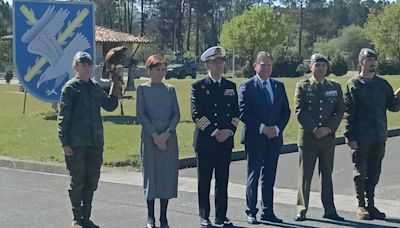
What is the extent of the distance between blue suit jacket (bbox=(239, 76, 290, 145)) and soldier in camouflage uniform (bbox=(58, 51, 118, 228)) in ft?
5.32

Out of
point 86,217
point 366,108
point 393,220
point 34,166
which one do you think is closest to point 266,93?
point 366,108

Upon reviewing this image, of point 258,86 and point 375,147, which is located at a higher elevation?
point 258,86

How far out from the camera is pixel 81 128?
8484 mm

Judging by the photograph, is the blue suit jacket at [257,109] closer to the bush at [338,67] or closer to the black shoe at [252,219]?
the black shoe at [252,219]

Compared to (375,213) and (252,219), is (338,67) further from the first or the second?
(252,219)

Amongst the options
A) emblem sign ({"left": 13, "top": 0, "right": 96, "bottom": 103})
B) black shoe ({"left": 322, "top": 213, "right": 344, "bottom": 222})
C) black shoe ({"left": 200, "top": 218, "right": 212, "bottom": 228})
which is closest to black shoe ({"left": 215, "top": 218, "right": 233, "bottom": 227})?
black shoe ({"left": 200, "top": 218, "right": 212, "bottom": 228})

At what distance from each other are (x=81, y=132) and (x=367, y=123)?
10.4 feet

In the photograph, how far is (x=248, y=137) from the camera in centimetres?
912

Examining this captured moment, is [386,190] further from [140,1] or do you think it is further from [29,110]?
[140,1]

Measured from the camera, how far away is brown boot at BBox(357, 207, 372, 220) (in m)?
9.20

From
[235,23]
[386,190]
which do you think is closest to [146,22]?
[235,23]

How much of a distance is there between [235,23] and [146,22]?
33558mm

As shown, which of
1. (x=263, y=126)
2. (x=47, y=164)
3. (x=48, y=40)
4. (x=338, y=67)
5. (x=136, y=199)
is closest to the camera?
(x=263, y=126)

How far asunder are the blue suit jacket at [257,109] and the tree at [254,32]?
68.8 m
